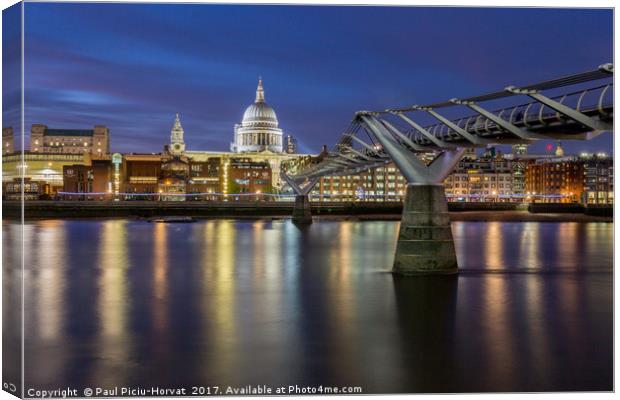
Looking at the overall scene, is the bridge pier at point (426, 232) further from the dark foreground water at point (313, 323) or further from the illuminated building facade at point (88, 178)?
the illuminated building facade at point (88, 178)

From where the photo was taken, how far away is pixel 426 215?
88.8 feet

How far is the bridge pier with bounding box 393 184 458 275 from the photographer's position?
27094 mm

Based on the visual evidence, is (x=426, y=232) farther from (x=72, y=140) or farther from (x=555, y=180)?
(x=72, y=140)

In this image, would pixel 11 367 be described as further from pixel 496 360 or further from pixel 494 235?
pixel 494 235

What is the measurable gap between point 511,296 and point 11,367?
20177 millimetres

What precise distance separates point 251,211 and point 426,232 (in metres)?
85.8

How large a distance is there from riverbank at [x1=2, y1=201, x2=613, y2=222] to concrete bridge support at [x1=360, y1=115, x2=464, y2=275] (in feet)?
238

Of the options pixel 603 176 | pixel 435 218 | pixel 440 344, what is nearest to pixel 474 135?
pixel 435 218

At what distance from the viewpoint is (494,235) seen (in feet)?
219

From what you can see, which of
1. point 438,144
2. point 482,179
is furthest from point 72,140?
point 438,144

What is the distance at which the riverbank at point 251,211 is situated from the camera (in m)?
101

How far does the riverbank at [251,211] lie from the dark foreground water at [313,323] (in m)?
59.5

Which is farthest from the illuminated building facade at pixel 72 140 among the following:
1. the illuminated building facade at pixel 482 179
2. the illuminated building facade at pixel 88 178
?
the illuminated building facade at pixel 482 179

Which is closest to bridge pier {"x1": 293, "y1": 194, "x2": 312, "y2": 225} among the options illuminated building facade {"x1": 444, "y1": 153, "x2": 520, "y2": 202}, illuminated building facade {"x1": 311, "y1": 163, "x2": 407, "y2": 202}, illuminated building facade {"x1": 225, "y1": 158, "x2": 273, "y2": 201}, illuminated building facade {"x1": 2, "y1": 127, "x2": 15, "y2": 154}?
illuminated building facade {"x1": 311, "y1": 163, "x2": 407, "y2": 202}
